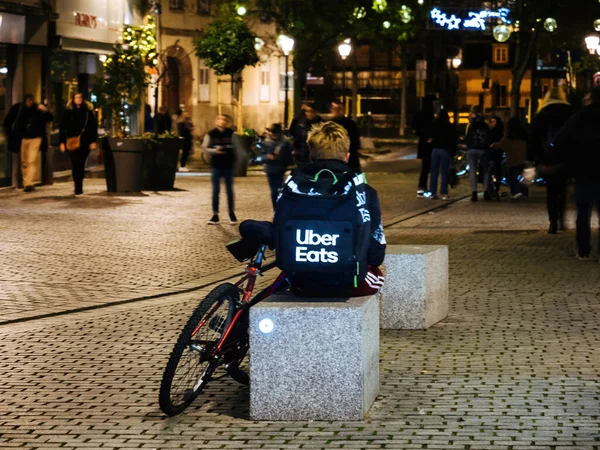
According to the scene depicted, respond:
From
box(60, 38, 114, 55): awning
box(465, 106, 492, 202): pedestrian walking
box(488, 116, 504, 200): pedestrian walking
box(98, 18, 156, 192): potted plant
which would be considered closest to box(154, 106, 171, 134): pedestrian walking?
box(98, 18, 156, 192): potted plant

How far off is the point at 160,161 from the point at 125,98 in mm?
3576

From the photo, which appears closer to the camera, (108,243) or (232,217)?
(108,243)

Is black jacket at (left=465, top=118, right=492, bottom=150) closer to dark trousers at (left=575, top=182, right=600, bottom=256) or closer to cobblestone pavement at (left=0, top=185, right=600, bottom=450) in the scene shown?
dark trousers at (left=575, top=182, right=600, bottom=256)

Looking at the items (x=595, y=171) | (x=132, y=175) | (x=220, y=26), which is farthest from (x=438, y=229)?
(x=220, y=26)

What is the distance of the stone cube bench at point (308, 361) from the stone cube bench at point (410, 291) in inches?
121

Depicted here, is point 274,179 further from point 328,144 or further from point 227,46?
point 227,46

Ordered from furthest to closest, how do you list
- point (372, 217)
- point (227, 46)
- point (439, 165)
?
point (227, 46), point (439, 165), point (372, 217)

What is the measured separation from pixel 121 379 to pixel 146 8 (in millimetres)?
28437

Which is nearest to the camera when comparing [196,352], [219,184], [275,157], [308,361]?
[308,361]

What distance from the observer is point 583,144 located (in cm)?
1411

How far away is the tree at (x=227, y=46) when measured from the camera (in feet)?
138

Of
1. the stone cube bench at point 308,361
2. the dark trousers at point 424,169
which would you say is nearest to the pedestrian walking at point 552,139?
the dark trousers at point 424,169

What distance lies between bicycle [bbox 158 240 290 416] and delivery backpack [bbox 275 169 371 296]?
425mm

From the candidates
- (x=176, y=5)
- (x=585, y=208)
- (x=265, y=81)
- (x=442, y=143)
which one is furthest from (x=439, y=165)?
(x=265, y=81)
